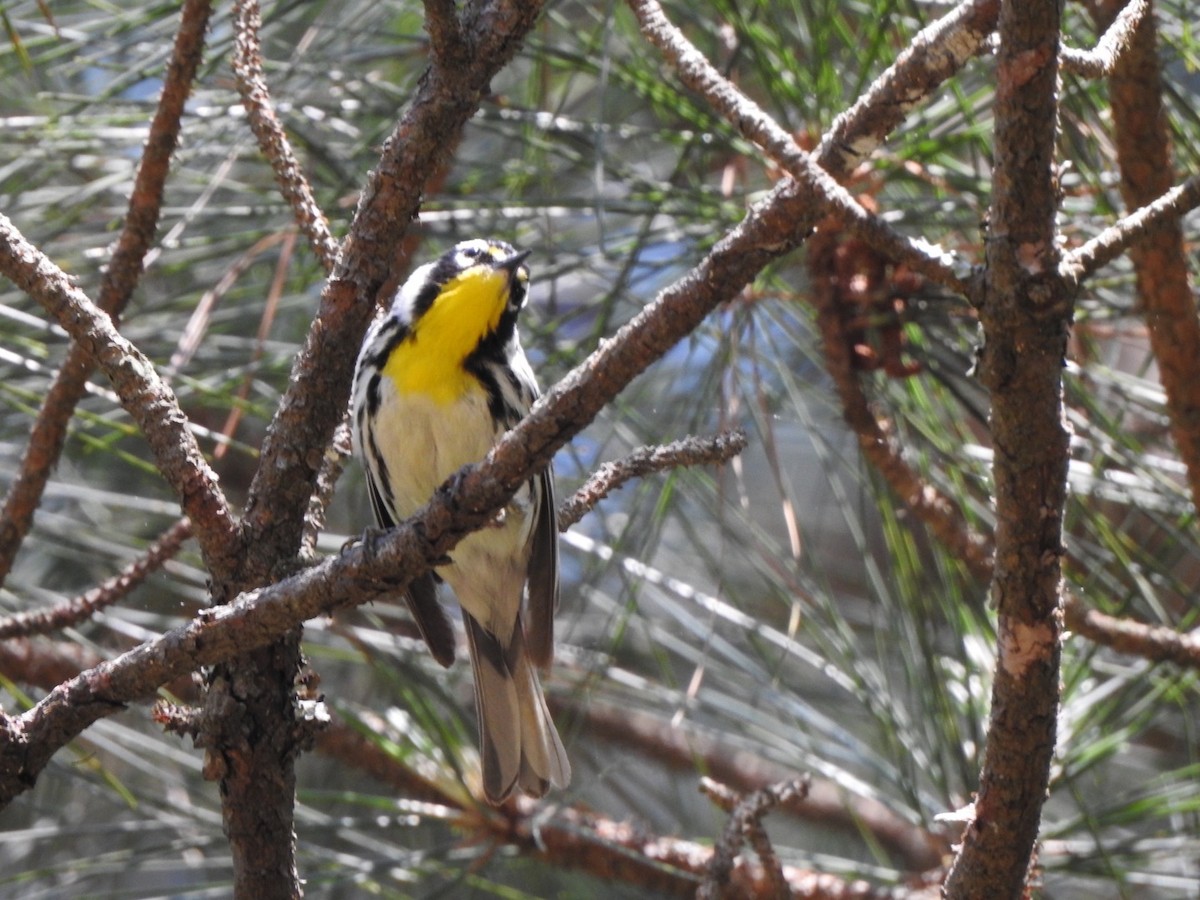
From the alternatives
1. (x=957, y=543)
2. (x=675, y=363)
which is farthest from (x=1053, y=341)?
(x=675, y=363)

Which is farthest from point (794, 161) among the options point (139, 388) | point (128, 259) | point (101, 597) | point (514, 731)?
point (514, 731)

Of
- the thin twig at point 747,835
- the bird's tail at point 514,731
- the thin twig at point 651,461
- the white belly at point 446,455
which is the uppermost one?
the white belly at point 446,455

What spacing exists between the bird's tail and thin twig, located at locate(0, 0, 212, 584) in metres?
0.56

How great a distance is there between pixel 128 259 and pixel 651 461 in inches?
20.7

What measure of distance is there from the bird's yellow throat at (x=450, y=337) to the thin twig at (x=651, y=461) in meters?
0.54

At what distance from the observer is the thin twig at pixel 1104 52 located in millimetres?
794

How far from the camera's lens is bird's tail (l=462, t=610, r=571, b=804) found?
154 centimetres

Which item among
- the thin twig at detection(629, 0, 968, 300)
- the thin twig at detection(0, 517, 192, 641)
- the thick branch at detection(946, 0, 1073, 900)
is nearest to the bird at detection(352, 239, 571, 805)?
the thin twig at detection(0, 517, 192, 641)

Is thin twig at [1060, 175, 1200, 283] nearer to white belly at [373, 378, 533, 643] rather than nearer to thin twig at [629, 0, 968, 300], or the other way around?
thin twig at [629, 0, 968, 300]

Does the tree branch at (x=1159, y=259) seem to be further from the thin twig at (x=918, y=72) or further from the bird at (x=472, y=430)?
the bird at (x=472, y=430)

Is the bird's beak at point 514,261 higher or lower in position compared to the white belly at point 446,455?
higher

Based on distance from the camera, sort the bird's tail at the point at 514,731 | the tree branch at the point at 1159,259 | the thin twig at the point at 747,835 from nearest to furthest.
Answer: the thin twig at the point at 747,835 < the tree branch at the point at 1159,259 < the bird's tail at the point at 514,731

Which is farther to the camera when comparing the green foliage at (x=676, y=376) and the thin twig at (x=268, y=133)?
the green foliage at (x=676, y=376)

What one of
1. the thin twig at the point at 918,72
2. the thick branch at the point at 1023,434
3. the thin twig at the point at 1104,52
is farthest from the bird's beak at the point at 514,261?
the thick branch at the point at 1023,434
